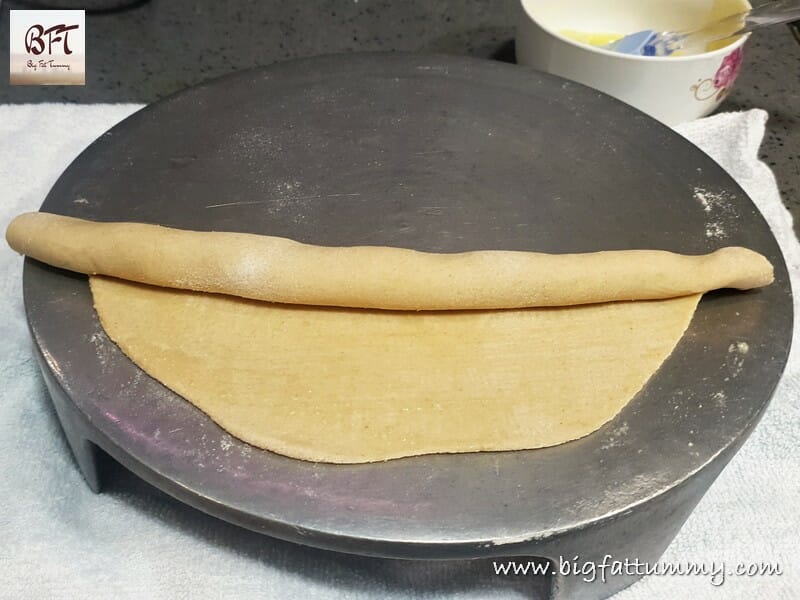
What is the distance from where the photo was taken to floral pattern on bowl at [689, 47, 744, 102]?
42.6 inches

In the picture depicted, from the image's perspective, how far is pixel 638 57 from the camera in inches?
40.8

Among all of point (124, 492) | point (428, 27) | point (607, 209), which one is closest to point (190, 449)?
point (124, 492)

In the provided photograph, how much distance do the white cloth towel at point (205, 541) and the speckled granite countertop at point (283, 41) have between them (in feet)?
1.95

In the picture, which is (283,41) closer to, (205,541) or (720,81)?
(720,81)

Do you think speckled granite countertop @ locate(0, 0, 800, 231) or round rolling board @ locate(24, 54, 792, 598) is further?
speckled granite countertop @ locate(0, 0, 800, 231)

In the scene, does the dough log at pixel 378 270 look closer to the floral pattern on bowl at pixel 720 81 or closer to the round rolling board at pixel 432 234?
the round rolling board at pixel 432 234

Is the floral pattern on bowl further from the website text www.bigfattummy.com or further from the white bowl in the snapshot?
the website text www.bigfattummy.com

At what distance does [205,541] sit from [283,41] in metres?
0.98

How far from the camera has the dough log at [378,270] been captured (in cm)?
66

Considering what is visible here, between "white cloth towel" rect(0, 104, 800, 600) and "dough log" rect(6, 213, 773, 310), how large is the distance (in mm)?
204

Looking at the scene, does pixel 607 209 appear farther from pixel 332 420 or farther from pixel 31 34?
pixel 31 34

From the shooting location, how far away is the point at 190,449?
58 cm
